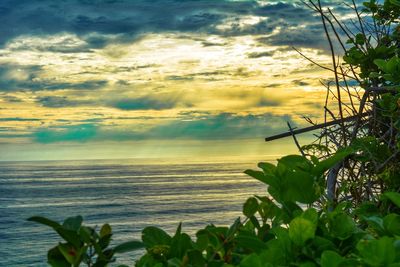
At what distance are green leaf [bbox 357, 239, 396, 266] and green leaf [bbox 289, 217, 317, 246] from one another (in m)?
0.16

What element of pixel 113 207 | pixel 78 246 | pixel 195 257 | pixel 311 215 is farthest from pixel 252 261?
pixel 113 207

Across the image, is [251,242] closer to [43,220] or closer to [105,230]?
[105,230]

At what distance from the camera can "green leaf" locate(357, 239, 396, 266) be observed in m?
1.25

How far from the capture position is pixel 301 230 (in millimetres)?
1406

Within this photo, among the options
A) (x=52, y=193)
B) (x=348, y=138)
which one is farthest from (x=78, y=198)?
(x=348, y=138)

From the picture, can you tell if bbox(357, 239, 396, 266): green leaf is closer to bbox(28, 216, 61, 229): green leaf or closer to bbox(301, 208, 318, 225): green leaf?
bbox(301, 208, 318, 225): green leaf

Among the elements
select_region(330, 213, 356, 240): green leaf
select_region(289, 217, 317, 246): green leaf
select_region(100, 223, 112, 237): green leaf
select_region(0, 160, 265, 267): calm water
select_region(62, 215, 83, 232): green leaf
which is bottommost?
select_region(0, 160, 265, 267): calm water

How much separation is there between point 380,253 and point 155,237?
0.61 meters

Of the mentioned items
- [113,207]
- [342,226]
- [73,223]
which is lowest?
[113,207]

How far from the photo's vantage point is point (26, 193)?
104m

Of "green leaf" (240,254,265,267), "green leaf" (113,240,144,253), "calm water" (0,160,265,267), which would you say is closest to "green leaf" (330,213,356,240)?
"green leaf" (240,254,265,267)

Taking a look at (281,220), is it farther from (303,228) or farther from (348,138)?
(348,138)

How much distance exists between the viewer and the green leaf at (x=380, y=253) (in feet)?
4.10

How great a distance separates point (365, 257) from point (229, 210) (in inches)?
3009
